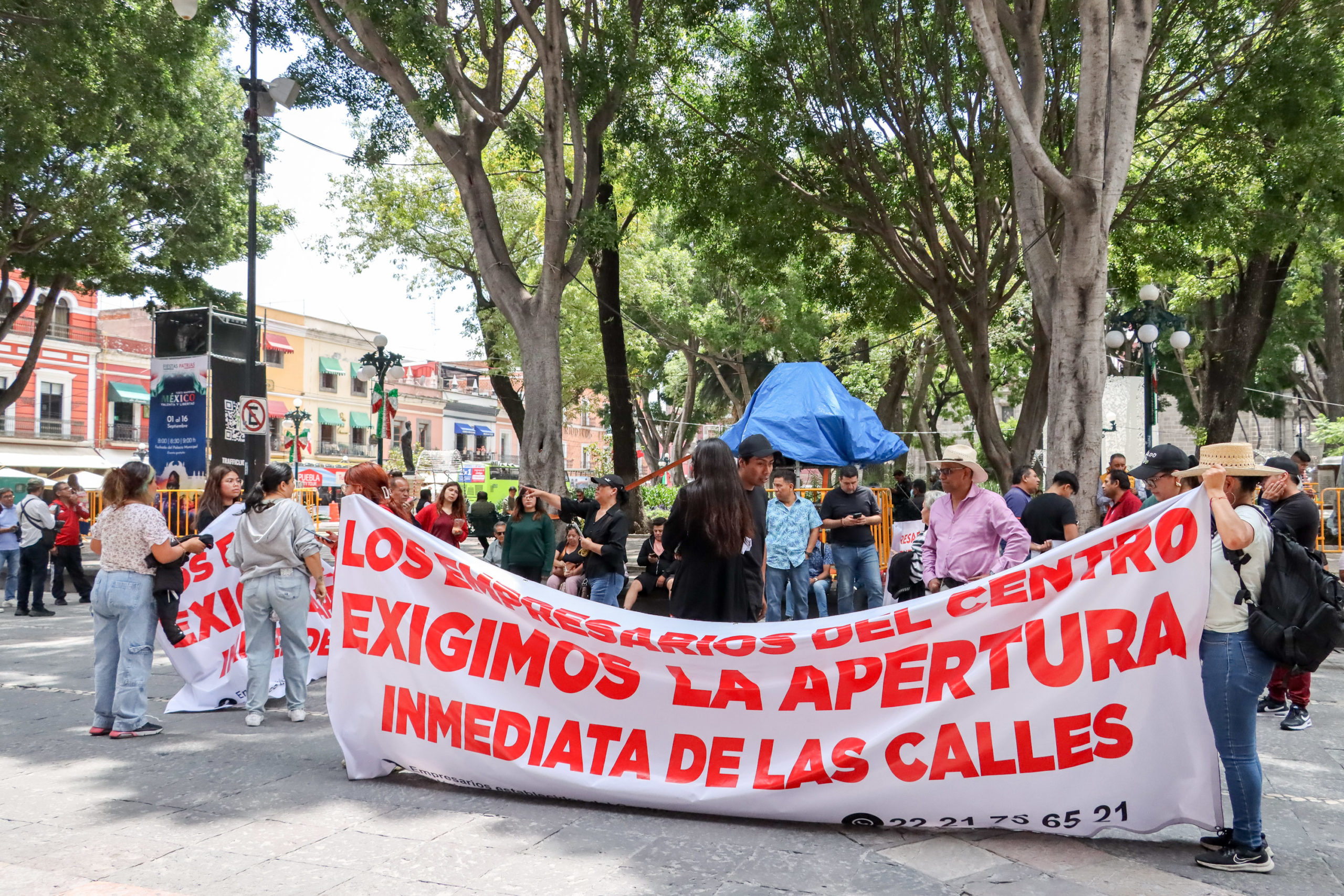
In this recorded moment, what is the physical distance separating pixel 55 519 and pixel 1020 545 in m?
13.7

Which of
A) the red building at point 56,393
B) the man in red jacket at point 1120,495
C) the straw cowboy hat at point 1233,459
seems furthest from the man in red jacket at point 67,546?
the red building at point 56,393

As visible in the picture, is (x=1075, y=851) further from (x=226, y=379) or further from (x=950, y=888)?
(x=226, y=379)

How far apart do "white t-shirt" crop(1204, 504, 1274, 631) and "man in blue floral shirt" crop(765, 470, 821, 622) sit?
5624 mm

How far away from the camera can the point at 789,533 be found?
9.98 m

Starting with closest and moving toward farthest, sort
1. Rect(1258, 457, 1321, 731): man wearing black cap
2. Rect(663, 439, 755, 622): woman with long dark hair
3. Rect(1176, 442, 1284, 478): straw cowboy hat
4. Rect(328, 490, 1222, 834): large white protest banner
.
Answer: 1. Rect(1176, 442, 1284, 478): straw cowboy hat
2. Rect(328, 490, 1222, 834): large white protest banner
3. Rect(663, 439, 755, 622): woman with long dark hair
4. Rect(1258, 457, 1321, 731): man wearing black cap

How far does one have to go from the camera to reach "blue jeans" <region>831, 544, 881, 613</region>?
413 inches

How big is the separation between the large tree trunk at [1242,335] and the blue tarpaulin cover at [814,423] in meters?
9.73

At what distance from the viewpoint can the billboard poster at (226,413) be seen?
19.1 m

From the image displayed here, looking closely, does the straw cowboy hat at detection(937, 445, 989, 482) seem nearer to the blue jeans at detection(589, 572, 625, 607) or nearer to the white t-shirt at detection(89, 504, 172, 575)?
the blue jeans at detection(589, 572, 625, 607)

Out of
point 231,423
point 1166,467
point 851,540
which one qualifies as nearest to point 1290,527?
point 1166,467

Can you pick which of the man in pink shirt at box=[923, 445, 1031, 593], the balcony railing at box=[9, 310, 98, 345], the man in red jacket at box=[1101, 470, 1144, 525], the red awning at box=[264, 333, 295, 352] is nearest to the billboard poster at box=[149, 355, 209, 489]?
the man in red jacket at box=[1101, 470, 1144, 525]

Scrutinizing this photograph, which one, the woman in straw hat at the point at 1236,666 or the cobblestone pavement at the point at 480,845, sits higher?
the woman in straw hat at the point at 1236,666

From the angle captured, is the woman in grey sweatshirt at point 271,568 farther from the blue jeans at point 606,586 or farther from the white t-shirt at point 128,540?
the blue jeans at point 606,586

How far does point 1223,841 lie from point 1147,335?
1671 centimetres
